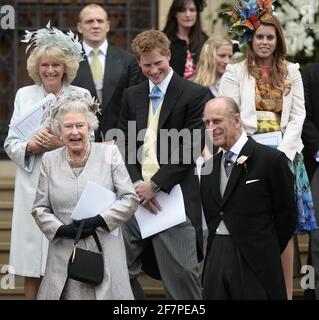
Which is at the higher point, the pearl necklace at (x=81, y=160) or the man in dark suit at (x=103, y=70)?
the man in dark suit at (x=103, y=70)

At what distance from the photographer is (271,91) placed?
29.6 ft

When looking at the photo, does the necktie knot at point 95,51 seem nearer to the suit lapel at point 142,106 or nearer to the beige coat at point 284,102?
the suit lapel at point 142,106

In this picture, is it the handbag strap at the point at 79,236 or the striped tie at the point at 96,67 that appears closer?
the handbag strap at the point at 79,236

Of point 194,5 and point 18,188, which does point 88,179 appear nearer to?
point 18,188

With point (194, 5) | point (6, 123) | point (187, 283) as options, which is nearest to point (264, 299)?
point (187, 283)

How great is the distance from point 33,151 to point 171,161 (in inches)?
37.7

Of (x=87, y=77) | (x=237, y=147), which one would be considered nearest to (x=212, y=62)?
(x=87, y=77)

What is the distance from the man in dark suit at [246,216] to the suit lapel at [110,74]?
173 cm

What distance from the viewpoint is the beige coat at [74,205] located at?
7797 millimetres

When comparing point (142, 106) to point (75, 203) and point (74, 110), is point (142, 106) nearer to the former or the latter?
point (74, 110)

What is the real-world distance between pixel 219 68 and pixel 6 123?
2.66 metres

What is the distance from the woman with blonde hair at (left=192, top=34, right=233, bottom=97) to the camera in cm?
1007
